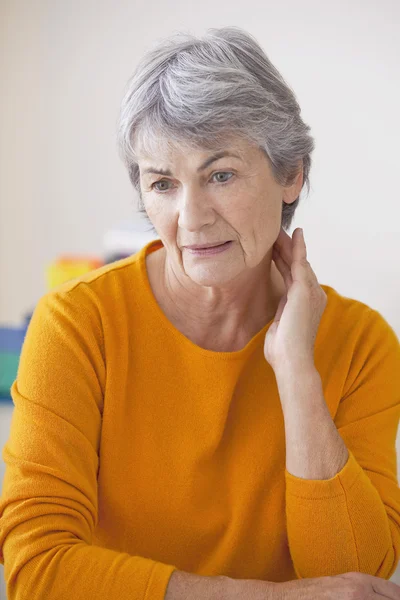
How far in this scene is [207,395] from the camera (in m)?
1.54

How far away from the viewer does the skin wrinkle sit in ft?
4.57

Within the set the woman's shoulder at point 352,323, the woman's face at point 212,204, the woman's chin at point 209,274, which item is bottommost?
the woman's shoulder at point 352,323

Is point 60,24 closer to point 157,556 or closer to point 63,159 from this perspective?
point 63,159

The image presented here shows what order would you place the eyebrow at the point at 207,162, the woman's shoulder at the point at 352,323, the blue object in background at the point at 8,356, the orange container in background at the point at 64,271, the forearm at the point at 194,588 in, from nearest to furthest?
the forearm at the point at 194,588
the eyebrow at the point at 207,162
the woman's shoulder at the point at 352,323
the blue object in background at the point at 8,356
the orange container in background at the point at 64,271

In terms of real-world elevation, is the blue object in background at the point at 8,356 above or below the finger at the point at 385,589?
above

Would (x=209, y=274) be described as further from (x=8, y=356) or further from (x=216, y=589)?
(x=8, y=356)

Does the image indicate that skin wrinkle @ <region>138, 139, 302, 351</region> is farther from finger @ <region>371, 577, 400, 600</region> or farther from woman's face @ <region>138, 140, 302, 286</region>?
finger @ <region>371, 577, 400, 600</region>

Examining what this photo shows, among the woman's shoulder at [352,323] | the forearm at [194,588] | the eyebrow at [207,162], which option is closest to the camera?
the forearm at [194,588]

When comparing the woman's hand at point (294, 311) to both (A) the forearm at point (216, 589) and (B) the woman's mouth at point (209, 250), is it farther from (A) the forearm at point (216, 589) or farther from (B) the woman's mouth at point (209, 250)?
(A) the forearm at point (216, 589)

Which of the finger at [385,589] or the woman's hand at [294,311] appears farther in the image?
the woman's hand at [294,311]

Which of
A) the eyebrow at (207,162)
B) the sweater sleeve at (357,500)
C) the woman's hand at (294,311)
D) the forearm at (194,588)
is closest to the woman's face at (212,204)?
the eyebrow at (207,162)

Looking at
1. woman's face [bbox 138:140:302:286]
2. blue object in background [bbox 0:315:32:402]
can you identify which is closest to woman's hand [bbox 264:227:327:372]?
woman's face [bbox 138:140:302:286]

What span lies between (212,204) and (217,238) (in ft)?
0.20

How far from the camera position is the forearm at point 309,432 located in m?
1.41
